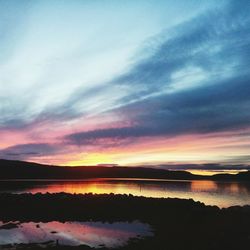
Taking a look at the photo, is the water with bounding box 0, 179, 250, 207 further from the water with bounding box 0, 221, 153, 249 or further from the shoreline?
the water with bounding box 0, 221, 153, 249

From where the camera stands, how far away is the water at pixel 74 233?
23859mm

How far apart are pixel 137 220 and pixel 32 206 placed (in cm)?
1494

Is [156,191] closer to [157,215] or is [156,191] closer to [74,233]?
[157,215]

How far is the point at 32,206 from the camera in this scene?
4238 cm

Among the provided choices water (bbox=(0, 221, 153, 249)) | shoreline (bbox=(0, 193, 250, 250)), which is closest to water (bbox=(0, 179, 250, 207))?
shoreline (bbox=(0, 193, 250, 250))

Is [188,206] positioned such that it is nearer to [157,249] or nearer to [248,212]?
[248,212]

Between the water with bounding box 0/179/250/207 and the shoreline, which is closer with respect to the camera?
the shoreline

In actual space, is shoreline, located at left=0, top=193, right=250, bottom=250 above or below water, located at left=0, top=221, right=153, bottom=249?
above

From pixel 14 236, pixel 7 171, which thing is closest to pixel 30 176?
pixel 7 171

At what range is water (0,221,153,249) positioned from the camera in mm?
23859

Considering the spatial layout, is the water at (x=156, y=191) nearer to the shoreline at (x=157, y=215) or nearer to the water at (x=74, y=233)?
the shoreline at (x=157, y=215)

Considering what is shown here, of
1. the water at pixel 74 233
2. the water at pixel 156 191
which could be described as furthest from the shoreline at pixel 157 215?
the water at pixel 156 191

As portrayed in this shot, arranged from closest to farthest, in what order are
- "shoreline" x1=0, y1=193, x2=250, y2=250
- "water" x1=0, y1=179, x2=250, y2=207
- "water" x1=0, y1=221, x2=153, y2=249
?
1. "shoreline" x1=0, y1=193, x2=250, y2=250
2. "water" x1=0, y1=221, x2=153, y2=249
3. "water" x1=0, y1=179, x2=250, y2=207

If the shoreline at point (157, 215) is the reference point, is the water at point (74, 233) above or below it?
below
